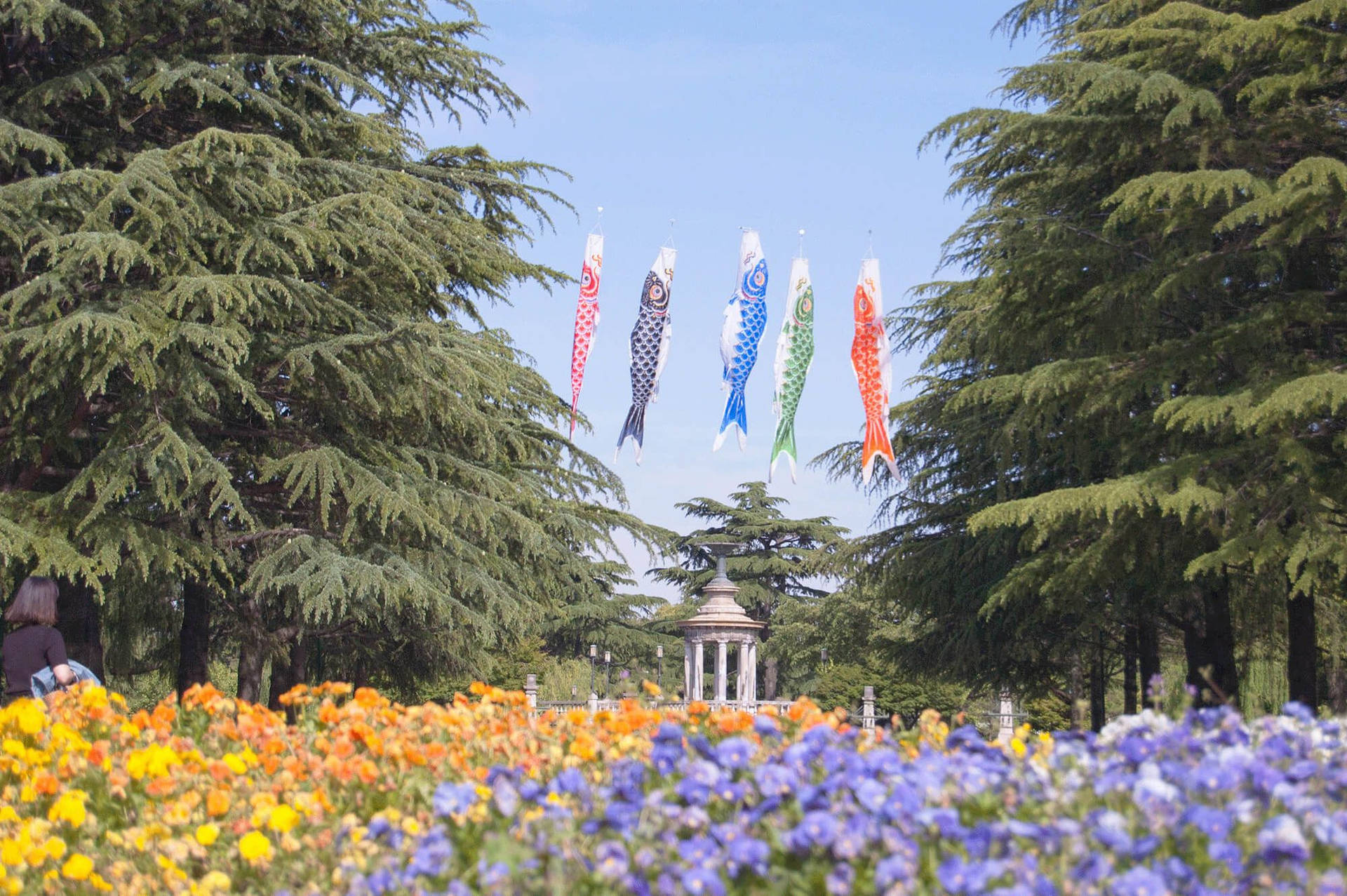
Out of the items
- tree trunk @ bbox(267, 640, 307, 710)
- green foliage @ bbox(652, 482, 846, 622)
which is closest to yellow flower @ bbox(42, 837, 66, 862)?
tree trunk @ bbox(267, 640, 307, 710)

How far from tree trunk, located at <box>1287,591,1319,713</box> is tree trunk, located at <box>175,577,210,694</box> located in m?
10.2

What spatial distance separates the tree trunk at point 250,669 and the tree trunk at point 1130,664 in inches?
400

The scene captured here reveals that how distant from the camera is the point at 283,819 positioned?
302cm

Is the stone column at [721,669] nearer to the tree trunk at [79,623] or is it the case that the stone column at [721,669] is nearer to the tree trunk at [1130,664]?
the tree trunk at [1130,664]

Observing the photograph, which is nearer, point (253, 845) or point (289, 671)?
point (253, 845)

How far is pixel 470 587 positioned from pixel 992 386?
532cm

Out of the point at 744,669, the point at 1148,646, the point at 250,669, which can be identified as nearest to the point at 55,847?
the point at 250,669

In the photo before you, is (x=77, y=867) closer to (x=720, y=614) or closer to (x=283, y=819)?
(x=283, y=819)

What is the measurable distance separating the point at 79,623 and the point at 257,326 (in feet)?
10.2

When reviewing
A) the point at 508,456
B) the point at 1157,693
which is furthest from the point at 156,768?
the point at 508,456

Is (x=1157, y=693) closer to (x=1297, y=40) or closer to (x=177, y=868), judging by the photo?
(x=177, y=868)

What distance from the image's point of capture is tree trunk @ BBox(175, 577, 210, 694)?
12.5 meters

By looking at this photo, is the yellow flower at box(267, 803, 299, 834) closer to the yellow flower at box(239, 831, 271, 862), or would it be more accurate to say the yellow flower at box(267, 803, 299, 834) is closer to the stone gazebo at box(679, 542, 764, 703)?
the yellow flower at box(239, 831, 271, 862)

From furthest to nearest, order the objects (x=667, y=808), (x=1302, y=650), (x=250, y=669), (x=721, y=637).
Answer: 1. (x=721, y=637)
2. (x=250, y=669)
3. (x=1302, y=650)
4. (x=667, y=808)
